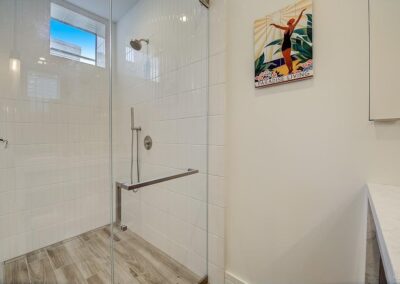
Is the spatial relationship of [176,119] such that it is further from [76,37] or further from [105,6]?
[76,37]

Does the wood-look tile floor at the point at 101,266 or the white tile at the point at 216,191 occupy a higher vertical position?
the white tile at the point at 216,191

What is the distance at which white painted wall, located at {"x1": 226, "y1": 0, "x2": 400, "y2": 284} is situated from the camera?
2.73 feet

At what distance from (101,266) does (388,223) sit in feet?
5.82

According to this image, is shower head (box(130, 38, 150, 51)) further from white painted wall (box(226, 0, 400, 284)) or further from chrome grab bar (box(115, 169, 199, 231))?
chrome grab bar (box(115, 169, 199, 231))

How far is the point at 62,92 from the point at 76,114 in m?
0.22

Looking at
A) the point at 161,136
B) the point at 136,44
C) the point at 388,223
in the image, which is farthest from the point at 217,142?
the point at 136,44

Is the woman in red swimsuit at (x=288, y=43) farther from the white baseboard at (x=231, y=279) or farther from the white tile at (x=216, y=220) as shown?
the white baseboard at (x=231, y=279)

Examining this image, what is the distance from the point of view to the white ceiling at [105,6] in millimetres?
1556

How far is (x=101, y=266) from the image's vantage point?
58.0 inches

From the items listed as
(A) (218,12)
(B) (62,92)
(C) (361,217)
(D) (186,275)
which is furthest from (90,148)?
(C) (361,217)

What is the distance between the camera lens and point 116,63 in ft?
5.42

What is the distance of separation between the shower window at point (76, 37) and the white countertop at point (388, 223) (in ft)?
7.13

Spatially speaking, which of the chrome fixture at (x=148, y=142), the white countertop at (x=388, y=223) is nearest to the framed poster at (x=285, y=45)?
the white countertop at (x=388, y=223)

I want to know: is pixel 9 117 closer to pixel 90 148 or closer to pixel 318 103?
pixel 90 148
